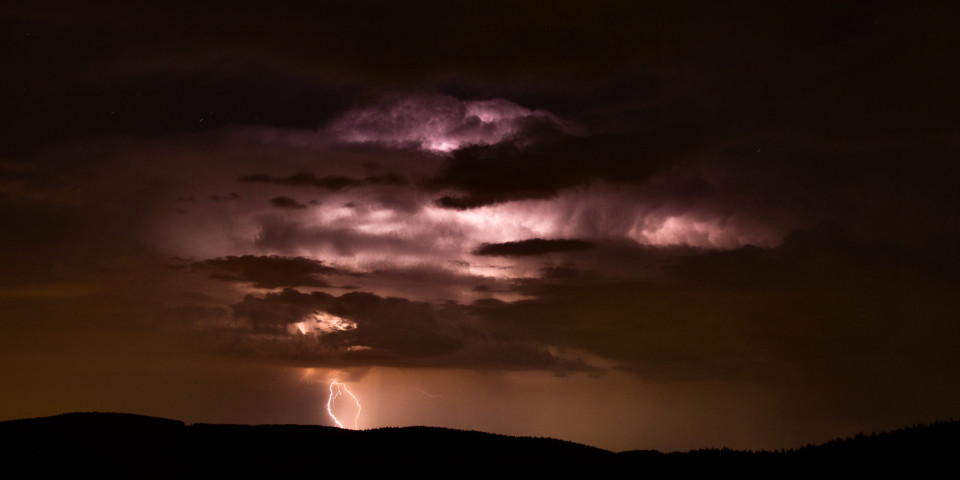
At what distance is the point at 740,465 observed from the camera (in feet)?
74.8

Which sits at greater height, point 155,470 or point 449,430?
point 449,430

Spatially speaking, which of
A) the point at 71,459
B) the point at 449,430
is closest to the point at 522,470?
the point at 449,430

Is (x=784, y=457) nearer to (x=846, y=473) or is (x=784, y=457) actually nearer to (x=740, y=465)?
(x=740, y=465)

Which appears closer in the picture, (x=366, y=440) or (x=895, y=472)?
(x=895, y=472)

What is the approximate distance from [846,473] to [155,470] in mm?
20419

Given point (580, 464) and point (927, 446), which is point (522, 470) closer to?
point (580, 464)

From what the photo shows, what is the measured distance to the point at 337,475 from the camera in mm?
24188

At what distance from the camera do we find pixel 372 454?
26.6m

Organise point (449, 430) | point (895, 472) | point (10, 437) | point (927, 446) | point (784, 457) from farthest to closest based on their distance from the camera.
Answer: point (449, 430) < point (10, 437) < point (784, 457) < point (927, 446) < point (895, 472)

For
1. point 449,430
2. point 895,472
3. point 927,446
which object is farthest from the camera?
point 449,430

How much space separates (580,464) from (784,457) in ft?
21.8

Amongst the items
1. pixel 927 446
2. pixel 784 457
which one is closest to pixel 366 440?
pixel 784 457

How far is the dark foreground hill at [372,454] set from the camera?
833 inches

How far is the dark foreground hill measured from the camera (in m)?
21.2
